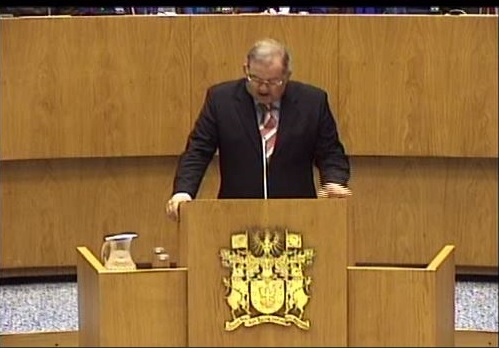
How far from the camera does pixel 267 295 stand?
7.72 feet

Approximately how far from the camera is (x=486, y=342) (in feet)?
7.54

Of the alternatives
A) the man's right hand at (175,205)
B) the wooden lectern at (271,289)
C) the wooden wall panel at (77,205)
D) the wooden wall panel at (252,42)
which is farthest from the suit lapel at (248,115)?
the wooden wall panel at (77,205)

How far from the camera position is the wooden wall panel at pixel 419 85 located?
496 centimetres

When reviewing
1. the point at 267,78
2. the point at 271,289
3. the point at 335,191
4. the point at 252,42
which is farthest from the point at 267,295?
the point at 252,42

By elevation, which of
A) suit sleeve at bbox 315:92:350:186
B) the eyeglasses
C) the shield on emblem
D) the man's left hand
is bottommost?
the shield on emblem

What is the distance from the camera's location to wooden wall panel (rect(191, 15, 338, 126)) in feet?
16.3

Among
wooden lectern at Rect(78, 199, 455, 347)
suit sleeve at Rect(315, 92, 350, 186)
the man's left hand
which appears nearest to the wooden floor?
wooden lectern at Rect(78, 199, 455, 347)

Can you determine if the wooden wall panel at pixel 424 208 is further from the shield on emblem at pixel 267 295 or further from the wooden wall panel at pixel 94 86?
the shield on emblem at pixel 267 295

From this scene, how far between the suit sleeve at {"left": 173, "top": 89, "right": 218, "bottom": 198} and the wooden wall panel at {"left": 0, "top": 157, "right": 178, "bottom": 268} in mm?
1893

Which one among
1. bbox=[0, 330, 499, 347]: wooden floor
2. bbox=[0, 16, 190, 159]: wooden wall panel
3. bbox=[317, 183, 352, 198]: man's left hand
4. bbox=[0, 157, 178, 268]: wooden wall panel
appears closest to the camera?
bbox=[0, 330, 499, 347]: wooden floor

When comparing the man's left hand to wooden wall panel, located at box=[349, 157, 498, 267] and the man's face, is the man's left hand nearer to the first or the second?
the man's face

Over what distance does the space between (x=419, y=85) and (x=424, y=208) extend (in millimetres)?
537

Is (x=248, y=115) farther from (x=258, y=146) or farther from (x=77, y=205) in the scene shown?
(x=77, y=205)

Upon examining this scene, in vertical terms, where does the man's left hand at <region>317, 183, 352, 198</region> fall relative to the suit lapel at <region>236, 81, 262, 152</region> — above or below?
below
